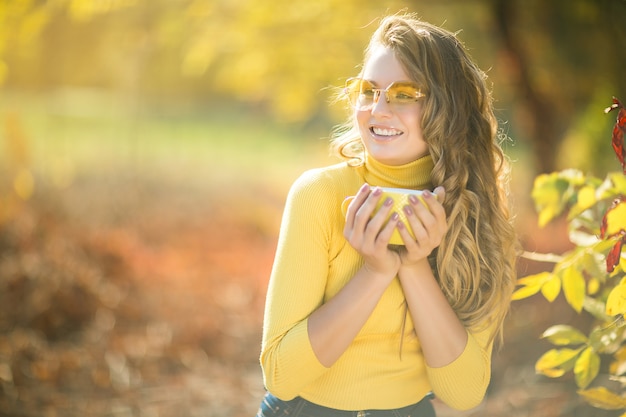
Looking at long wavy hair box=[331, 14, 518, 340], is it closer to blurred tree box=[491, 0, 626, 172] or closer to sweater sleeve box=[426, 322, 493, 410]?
sweater sleeve box=[426, 322, 493, 410]

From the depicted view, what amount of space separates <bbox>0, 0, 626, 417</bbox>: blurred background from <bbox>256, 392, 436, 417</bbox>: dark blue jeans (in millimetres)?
859

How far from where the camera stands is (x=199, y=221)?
930cm

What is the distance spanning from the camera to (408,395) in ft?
5.52

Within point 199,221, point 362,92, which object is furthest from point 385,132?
point 199,221

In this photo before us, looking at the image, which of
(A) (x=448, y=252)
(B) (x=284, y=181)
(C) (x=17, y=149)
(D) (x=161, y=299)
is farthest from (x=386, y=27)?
(B) (x=284, y=181)

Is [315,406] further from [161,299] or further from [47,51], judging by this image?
[47,51]

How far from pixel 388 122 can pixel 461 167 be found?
219 mm

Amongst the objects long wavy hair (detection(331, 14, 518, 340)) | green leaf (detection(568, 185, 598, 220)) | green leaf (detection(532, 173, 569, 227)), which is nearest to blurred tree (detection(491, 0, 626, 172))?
green leaf (detection(532, 173, 569, 227))

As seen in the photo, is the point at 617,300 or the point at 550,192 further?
the point at 550,192

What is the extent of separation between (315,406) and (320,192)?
50 cm

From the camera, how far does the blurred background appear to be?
4012 mm

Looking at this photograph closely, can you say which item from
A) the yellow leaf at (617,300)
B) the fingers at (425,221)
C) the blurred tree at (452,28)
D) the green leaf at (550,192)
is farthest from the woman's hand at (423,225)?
the blurred tree at (452,28)

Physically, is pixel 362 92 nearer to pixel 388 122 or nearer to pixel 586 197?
pixel 388 122

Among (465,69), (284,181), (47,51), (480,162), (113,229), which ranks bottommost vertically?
(284,181)
